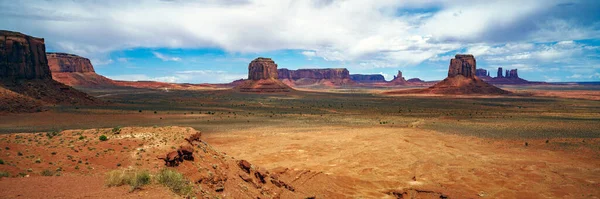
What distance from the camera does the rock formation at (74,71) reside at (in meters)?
146

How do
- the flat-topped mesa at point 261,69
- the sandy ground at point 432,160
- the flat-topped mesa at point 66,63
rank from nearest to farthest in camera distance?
the sandy ground at point 432,160, the flat-topped mesa at point 66,63, the flat-topped mesa at point 261,69

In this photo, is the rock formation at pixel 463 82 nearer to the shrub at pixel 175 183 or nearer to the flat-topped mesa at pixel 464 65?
the flat-topped mesa at pixel 464 65

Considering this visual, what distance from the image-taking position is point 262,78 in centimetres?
16062

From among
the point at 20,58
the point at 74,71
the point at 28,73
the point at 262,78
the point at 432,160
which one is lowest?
the point at 432,160

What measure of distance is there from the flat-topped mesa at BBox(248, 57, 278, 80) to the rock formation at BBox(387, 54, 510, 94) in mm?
72096

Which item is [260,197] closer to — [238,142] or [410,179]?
[410,179]

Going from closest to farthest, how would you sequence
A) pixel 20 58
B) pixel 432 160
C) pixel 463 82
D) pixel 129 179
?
pixel 129 179, pixel 432 160, pixel 20 58, pixel 463 82

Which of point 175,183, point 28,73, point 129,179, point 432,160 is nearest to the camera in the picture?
point 129,179

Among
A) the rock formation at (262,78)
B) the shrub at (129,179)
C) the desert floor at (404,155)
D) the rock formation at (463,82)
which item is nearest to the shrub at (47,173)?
the desert floor at (404,155)

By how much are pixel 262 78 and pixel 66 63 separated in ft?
301

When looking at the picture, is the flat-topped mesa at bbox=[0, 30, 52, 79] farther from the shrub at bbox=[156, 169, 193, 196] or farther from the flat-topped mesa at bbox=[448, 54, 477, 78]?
the flat-topped mesa at bbox=[448, 54, 477, 78]

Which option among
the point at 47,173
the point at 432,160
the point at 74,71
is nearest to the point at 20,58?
the point at 47,173

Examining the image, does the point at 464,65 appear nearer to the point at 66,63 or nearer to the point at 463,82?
the point at 463,82

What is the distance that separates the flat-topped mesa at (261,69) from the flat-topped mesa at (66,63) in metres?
82.7
